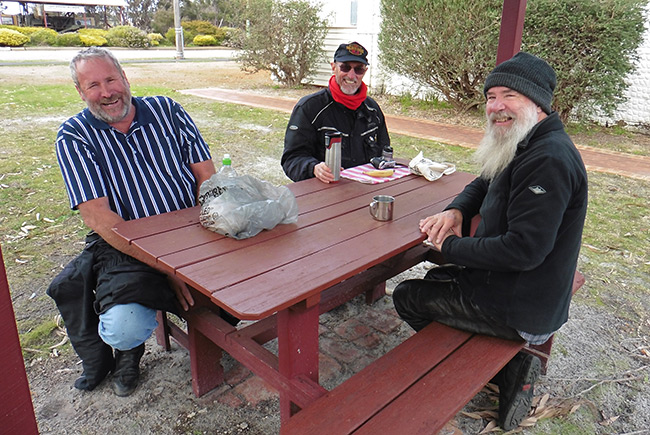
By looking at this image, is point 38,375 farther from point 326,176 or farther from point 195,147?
point 326,176

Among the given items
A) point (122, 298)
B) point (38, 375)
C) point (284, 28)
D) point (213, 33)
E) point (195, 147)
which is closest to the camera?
point (122, 298)

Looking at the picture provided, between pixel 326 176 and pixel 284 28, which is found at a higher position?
pixel 284 28

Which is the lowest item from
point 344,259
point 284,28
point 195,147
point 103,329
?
point 103,329

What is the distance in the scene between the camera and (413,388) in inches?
74.8

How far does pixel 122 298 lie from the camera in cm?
233

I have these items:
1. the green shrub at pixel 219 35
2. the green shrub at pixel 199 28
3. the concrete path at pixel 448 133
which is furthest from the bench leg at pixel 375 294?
the green shrub at pixel 199 28

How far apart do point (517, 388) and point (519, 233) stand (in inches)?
32.5

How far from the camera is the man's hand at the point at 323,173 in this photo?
3129mm

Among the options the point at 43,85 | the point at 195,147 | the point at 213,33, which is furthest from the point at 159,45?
the point at 195,147

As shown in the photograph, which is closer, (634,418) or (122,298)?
(122,298)

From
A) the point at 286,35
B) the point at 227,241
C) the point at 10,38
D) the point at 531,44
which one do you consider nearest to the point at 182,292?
the point at 227,241

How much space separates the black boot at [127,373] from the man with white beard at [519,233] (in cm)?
153

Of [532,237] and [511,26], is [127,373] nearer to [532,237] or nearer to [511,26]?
[532,237]

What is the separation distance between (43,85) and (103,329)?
13.1 meters
